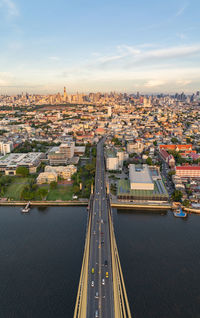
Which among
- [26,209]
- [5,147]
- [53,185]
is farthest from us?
[5,147]

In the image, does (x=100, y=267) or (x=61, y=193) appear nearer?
(x=100, y=267)

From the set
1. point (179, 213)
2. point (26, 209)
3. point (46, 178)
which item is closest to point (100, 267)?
point (179, 213)

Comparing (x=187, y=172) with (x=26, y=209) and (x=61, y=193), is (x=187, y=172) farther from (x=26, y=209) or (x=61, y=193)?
(x=26, y=209)

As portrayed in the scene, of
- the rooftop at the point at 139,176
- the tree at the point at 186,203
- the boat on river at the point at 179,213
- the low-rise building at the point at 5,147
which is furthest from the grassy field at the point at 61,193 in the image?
the low-rise building at the point at 5,147

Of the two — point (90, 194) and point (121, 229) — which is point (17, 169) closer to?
point (90, 194)

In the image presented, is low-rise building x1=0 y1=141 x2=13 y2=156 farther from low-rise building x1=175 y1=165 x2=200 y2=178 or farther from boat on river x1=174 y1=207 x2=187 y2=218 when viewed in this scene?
boat on river x1=174 y1=207 x2=187 y2=218

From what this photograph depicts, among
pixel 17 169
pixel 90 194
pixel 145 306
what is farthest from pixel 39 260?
pixel 17 169

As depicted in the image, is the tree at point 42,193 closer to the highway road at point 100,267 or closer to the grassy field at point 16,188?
the grassy field at point 16,188
